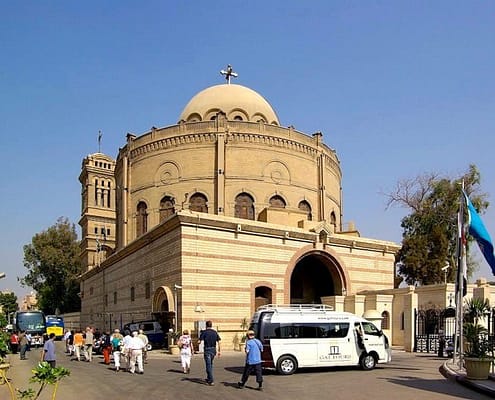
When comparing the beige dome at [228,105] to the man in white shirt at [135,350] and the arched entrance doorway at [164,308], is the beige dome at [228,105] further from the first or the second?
the man in white shirt at [135,350]

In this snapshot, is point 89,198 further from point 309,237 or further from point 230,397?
point 230,397

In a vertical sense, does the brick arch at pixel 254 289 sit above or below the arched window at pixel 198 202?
below

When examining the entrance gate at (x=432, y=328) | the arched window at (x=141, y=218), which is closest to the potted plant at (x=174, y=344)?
the entrance gate at (x=432, y=328)

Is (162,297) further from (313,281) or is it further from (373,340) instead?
(373,340)

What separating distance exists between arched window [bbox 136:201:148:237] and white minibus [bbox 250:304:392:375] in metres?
26.5

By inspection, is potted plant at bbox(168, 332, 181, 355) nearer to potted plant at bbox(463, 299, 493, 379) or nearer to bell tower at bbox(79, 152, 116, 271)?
potted plant at bbox(463, 299, 493, 379)

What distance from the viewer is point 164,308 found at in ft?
108

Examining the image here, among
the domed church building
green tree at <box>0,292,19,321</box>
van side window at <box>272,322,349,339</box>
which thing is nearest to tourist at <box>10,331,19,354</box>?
the domed church building

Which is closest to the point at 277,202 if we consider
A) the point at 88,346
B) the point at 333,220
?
the point at 333,220

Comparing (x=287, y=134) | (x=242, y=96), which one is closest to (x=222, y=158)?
(x=287, y=134)

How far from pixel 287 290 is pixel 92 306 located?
92.3ft

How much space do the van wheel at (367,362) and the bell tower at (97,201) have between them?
5702 cm

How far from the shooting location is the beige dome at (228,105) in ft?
160

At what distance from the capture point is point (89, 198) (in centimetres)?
7962
